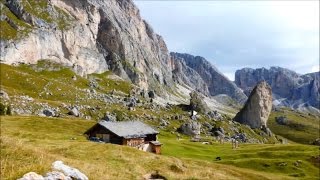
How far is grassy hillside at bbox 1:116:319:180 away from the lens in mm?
30683

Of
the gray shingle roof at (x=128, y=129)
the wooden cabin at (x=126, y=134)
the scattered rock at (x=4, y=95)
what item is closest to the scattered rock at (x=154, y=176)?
the wooden cabin at (x=126, y=134)

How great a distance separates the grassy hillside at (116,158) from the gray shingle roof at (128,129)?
232 inches

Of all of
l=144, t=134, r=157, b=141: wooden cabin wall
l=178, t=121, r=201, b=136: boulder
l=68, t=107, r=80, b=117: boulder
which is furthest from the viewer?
l=178, t=121, r=201, b=136: boulder

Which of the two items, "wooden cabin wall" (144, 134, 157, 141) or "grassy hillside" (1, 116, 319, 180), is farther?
"wooden cabin wall" (144, 134, 157, 141)

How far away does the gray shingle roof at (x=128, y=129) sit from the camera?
9276cm

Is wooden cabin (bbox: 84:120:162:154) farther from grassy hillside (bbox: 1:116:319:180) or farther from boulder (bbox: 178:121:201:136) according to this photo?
boulder (bbox: 178:121:201:136)

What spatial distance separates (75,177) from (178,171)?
34428 mm

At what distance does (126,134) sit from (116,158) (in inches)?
1616

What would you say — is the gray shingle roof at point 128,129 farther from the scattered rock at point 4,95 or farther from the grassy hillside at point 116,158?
the scattered rock at point 4,95

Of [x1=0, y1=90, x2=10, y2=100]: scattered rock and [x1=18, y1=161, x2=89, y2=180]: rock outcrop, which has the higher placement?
[x1=0, y1=90, x2=10, y2=100]: scattered rock

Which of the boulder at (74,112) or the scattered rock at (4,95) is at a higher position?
the scattered rock at (4,95)

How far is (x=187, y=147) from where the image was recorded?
109m

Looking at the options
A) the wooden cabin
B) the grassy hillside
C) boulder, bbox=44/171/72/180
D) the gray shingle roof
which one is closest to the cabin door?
the wooden cabin

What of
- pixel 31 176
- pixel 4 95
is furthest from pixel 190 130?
pixel 31 176
